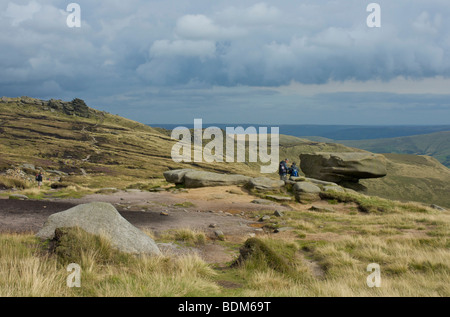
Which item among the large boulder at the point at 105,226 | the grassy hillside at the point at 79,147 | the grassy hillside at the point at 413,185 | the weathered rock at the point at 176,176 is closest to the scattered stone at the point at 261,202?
the weathered rock at the point at 176,176

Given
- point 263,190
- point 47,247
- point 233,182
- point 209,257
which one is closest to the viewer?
point 47,247

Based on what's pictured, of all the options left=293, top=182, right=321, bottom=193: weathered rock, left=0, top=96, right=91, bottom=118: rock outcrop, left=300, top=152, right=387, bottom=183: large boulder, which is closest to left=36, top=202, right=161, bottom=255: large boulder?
left=293, top=182, right=321, bottom=193: weathered rock

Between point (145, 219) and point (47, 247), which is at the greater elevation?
point (47, 247)

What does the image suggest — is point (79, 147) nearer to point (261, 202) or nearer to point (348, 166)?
point (348, 166)

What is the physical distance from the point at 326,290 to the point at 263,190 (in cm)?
2378

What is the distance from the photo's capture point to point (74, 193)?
27406 millimetres

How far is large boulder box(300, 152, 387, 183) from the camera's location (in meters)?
39.1

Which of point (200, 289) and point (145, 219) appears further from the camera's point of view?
point (145, 219)

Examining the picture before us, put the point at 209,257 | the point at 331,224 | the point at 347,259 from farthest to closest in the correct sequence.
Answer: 1. the point at 331,224
2. the point at 209,257
3. the point at 347,259

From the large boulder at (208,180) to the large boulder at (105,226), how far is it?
2212cm

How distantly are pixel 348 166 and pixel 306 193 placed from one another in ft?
42.8

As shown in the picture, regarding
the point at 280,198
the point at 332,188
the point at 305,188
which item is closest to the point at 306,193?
the point at 305,188
